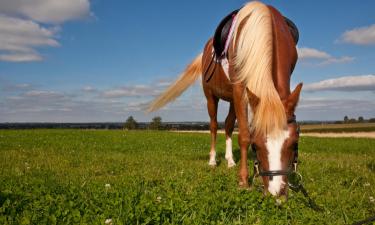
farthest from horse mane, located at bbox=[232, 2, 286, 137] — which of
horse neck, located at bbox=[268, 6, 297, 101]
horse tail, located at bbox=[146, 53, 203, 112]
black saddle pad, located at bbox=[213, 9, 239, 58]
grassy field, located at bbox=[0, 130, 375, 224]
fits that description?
horse tail, located at bbox=[146, 53, 203, 112]

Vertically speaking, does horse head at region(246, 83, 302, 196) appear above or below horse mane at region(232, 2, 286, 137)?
below

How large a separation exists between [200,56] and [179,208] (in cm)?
868

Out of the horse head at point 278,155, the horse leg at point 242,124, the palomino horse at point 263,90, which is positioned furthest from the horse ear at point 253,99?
the horse leg at point 242,124

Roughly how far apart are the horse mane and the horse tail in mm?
4327

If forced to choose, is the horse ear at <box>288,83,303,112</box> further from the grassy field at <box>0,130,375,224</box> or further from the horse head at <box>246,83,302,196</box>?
the grassy field at <box>0,130,375,224</box>

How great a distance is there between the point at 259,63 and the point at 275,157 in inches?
70.4

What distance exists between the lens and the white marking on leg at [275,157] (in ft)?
17.2

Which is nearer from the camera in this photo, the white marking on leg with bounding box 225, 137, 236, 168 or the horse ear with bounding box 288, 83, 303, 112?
the horse ear with bounding box 288, 83, 303, 112

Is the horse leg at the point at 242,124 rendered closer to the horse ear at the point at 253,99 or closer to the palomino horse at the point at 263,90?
the palomino horse at the point at 263,90

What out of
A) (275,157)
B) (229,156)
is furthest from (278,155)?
(229,156)

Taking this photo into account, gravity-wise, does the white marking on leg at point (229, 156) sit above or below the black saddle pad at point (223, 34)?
below

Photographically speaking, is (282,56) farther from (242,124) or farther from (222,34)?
(222,34)

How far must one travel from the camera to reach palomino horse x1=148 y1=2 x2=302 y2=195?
5.31 metres

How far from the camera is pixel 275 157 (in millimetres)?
5281
